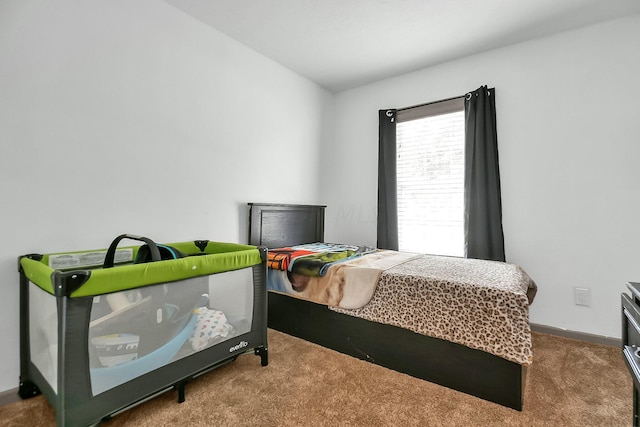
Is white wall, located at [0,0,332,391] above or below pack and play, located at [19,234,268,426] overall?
above

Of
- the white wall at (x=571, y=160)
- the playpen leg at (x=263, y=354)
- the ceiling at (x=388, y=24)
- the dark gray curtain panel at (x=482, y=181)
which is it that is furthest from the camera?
the dark gray curtain panel at (x=482, y=181)

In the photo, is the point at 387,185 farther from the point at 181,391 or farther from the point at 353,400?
the point at 181,391

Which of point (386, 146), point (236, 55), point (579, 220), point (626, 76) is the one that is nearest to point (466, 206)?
point (579, 220)

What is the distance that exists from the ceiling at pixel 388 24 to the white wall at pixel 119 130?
0.25 meters

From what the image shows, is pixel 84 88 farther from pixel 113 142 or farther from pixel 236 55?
pixel 236 55

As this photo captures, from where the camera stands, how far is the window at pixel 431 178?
283cm

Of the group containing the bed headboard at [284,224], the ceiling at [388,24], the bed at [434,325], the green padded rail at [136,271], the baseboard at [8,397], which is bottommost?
the baseboard at [8,397]

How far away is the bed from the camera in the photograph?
1.42 metres

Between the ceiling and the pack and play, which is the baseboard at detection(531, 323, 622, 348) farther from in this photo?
the ceiling

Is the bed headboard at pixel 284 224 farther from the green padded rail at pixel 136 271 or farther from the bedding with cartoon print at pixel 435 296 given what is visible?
the green padded rail at pixel 136 271

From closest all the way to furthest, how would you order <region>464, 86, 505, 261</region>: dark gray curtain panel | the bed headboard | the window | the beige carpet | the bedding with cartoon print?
the beige carpet → the bedding with cartoon print → <region>464, 86, 505, 261</region>: dark gray curtain panel → the bed headboard → the window

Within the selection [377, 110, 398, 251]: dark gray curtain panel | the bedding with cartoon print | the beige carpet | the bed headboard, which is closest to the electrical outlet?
the bedding with cartoon print

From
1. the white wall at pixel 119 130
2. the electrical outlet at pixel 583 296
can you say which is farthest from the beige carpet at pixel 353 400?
the white wall at pixel 119 130

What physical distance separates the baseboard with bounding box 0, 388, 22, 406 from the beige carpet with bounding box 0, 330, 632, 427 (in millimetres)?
59
